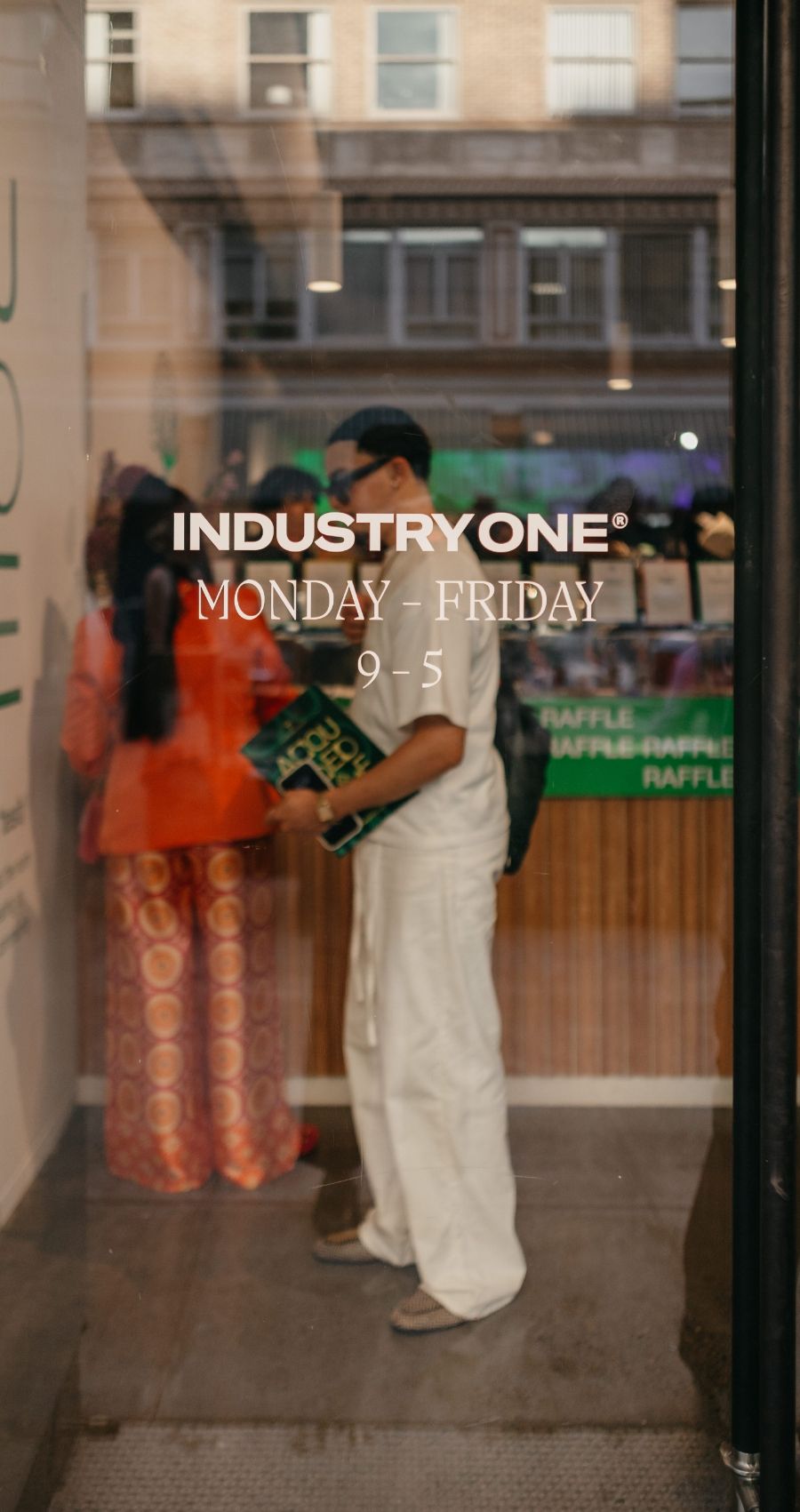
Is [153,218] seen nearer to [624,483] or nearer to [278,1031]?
[624,483]

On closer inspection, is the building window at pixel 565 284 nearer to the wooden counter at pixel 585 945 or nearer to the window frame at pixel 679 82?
the window frame at pixel 679 82

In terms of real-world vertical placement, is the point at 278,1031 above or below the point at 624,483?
below

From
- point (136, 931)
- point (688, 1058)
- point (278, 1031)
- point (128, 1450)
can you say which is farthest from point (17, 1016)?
point (688, 1058)

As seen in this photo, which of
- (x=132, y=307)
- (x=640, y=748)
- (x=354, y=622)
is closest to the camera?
Result: (x=354, y=622)

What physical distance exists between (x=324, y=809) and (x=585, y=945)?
527mm

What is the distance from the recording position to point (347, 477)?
201cm

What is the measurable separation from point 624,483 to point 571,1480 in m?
1.56

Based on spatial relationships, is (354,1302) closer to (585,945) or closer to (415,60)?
(585,945)

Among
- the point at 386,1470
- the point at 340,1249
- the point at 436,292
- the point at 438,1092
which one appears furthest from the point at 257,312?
the point at 386,1470

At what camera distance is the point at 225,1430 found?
208cm

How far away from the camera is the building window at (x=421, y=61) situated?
6.75 ft

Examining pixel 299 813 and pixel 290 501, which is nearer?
pixel 290 501

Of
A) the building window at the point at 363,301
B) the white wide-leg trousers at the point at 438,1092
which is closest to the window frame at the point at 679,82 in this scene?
the building window at the point at 363,301

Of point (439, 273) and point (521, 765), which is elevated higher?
point (439, 273)
